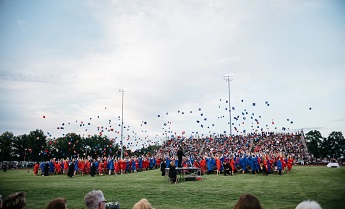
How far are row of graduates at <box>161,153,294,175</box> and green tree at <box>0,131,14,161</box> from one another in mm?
72518

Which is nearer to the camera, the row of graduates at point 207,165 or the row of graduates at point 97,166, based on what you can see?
the row of graduates at point 207,165

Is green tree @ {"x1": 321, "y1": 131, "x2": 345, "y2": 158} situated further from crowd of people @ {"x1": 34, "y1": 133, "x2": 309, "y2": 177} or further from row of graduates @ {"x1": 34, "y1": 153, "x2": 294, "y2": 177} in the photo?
row of graduates @ {"x1": 34, "y1": 153, "x2": 294, "y2": 177}

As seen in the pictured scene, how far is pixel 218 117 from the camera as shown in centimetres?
3969

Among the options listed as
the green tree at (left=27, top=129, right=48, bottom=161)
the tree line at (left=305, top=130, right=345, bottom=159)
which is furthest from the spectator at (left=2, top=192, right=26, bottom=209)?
the tree line at (left=305, top=130, right=345, bottom=159)

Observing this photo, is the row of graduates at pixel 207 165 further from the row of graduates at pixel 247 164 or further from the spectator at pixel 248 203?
the spectator at pixel 248 203

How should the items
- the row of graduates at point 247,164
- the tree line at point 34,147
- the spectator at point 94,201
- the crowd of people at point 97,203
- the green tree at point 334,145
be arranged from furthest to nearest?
1. the green tree at point 334,145
2. the tree line at point 34,147
3. the row of graduates at point 247,164
4. the spectator at point 94,201
5. the crowd of people at point 97,203

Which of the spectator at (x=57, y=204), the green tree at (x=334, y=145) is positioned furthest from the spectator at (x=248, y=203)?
the green tree at (x=334, y=145)

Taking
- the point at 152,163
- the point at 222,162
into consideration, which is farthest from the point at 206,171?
the point at 152,163

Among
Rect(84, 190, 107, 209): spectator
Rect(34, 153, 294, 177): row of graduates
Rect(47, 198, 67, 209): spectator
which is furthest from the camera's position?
Rect(34, 153, 294, 177): row of graduates

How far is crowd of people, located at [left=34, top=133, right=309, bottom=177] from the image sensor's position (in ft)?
70.7

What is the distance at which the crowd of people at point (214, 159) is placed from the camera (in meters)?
21.6

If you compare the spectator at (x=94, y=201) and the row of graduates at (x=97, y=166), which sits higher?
the spectator at (x=94, y=201)

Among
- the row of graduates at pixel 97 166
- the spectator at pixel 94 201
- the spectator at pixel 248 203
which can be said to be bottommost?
the row of graduates at pixel 97 166

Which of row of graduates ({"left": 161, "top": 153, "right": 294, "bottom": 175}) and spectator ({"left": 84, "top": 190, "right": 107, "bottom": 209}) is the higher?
spectator ({"left": 84, "top": 190, "right": 107, "bottom": 209})
